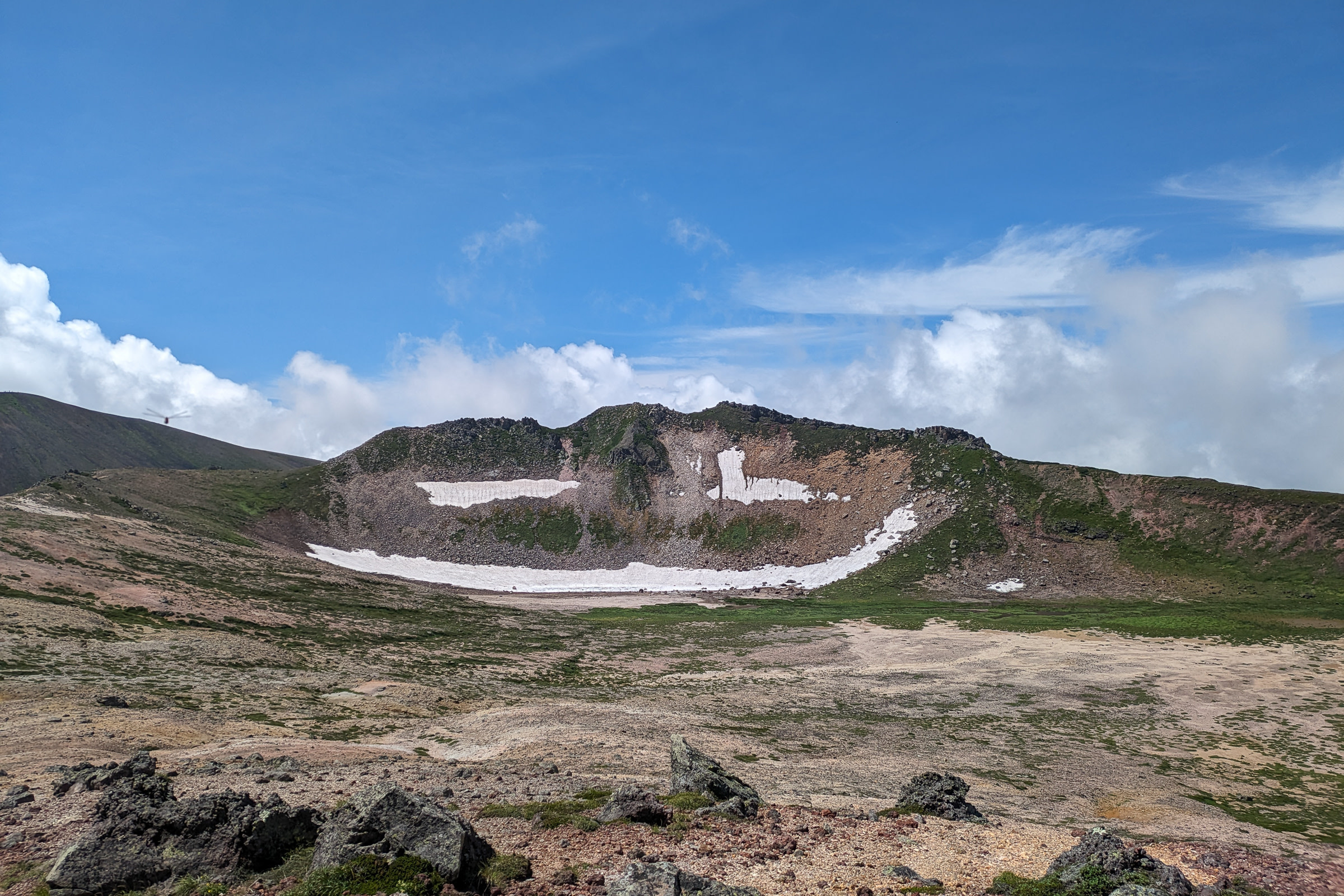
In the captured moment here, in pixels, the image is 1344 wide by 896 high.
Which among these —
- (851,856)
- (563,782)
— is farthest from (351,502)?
(851,856)

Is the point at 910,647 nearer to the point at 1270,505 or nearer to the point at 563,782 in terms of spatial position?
the point at 563,782

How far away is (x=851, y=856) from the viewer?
1806cm

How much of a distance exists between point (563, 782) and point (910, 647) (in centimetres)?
6218

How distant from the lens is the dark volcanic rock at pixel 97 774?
20219 mm

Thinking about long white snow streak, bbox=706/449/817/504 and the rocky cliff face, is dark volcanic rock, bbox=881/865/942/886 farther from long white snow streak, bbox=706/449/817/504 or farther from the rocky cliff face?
long white snow streak, bbox=706/449/817/504

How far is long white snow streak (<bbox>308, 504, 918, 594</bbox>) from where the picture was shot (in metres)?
138

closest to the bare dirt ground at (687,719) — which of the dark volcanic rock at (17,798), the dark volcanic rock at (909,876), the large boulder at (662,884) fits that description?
the dark volcanic rock at (909,876)

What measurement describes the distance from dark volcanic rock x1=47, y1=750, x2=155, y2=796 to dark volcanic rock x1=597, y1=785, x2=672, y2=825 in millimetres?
14446

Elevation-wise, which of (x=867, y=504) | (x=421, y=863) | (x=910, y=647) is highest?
(x=867, y=504)

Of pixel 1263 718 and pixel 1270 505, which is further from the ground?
pixel 1270 505

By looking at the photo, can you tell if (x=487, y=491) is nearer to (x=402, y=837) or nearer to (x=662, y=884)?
(x=402, y=837)

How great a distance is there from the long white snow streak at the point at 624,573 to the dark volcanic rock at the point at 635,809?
11793cm

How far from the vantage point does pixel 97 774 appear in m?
20.8

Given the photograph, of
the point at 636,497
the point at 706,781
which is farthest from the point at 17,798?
the point at 636,497
